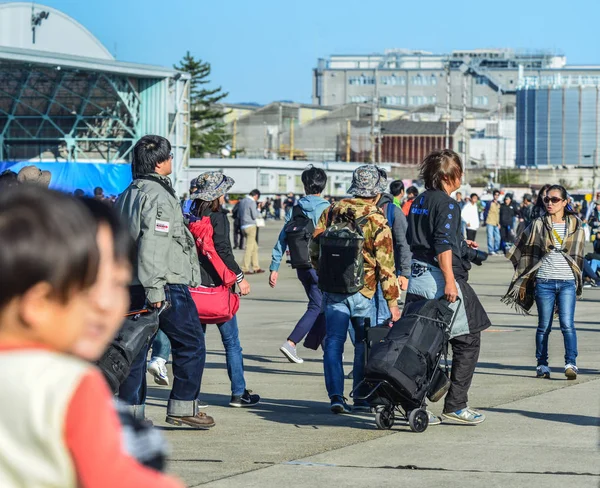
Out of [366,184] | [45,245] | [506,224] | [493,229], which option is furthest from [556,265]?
[506,224]

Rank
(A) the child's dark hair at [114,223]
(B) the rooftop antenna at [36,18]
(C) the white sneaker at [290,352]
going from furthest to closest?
(B) the rooftop antenna at [36,18] < (C) the white sneaker at [290,352] < (A) the child's dark hair at [114,223]

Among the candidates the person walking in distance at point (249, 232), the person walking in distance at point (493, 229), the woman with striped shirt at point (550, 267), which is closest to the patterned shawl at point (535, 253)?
the woman with striped shirt at point (550, 267)

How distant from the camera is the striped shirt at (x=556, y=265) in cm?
1025

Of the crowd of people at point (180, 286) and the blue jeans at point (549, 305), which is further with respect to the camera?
the blue jeans at point (549, 305)

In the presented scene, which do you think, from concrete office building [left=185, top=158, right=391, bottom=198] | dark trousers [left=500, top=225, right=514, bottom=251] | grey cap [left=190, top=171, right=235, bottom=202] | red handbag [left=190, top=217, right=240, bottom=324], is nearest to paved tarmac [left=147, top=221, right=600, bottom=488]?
red handbag [left=190, top=217, right=240, bottom=324]

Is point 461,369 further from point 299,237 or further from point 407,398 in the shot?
point 299,237

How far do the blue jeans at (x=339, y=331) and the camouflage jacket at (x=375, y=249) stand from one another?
0.11 metres

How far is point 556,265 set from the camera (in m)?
10.3

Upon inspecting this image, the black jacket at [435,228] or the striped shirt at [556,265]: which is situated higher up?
the black jacket at [435,228]

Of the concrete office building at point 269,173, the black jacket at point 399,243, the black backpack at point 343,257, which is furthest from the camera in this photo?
the concrete office building at point 269,173

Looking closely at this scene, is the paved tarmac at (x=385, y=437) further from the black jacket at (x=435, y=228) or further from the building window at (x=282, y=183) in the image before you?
the building window at (x=282, y=183)

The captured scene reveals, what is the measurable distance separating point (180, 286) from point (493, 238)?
27940 mm

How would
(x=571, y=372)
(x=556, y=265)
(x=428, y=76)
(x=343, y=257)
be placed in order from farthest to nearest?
(x=428, y=76), (x=556, y=265), (x=571, y=372), (x=343, y=257)

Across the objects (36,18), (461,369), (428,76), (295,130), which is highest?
(428,76)
